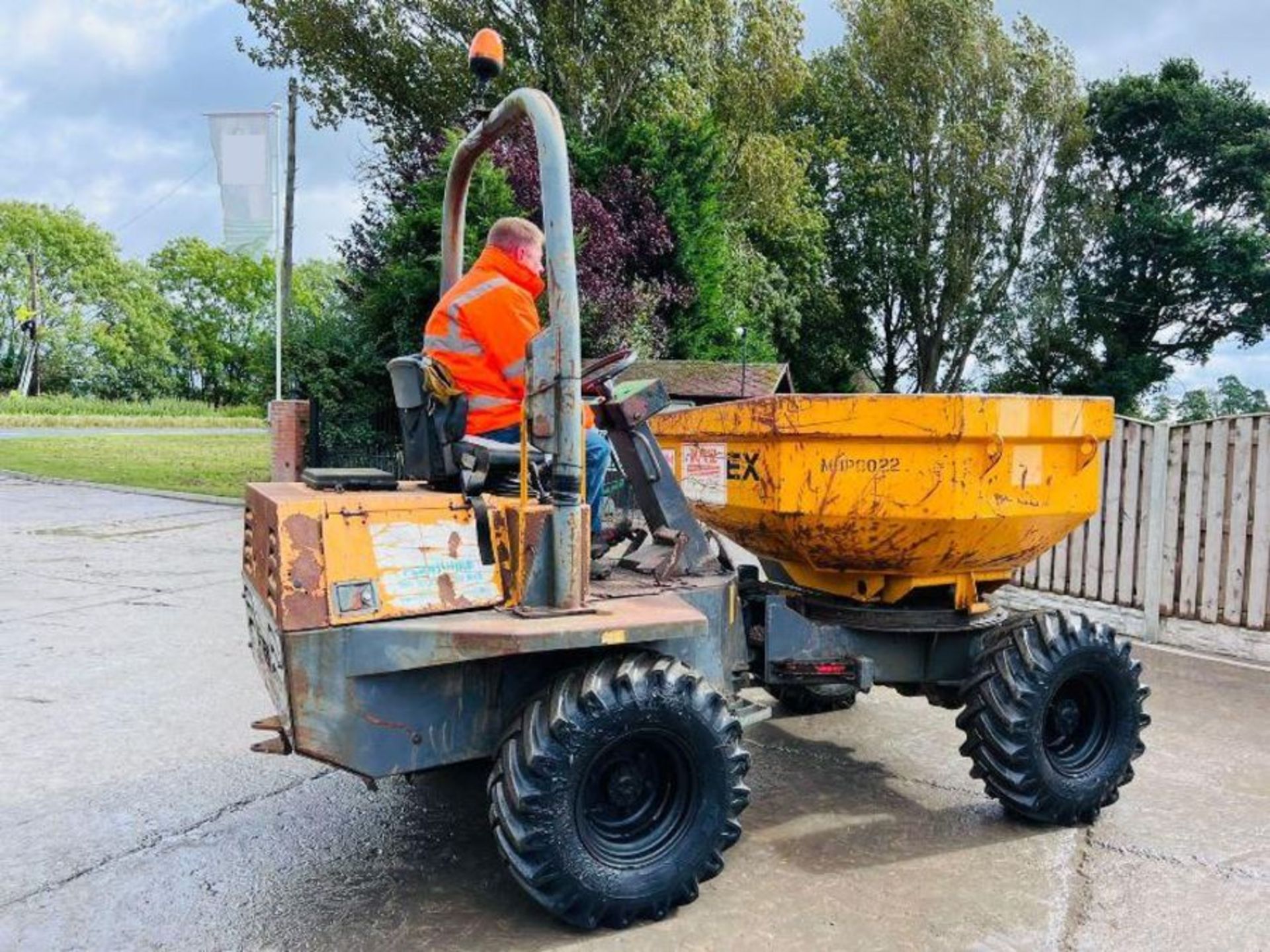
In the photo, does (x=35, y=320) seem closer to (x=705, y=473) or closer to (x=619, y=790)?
(x=705, y=473)

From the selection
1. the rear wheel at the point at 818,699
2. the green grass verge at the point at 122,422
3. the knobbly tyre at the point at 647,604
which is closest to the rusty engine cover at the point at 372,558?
the knobbly tyre at the point at 647,604

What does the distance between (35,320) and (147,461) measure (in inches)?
1698

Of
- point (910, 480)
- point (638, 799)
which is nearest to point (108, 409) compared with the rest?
A: point (638, 799)

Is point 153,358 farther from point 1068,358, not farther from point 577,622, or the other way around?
point 577,622

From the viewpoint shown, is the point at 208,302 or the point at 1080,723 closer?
the point at 1080,723

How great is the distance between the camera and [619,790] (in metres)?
3.40

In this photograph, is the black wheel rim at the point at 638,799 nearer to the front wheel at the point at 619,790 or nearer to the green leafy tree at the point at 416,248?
the front wheel at the point at 619,790

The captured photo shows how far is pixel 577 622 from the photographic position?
3193mm

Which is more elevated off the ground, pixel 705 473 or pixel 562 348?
pixel 562 348

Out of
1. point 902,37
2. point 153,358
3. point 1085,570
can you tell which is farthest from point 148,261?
point 1085,570

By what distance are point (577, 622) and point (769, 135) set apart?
22.2 meters

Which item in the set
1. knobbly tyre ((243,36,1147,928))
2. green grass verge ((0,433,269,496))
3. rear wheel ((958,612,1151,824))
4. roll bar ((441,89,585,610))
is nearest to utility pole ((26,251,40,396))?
green grass verge ((0,433,269,496))

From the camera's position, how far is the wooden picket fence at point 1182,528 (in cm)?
695

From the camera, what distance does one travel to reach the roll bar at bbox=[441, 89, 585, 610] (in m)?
3.16
